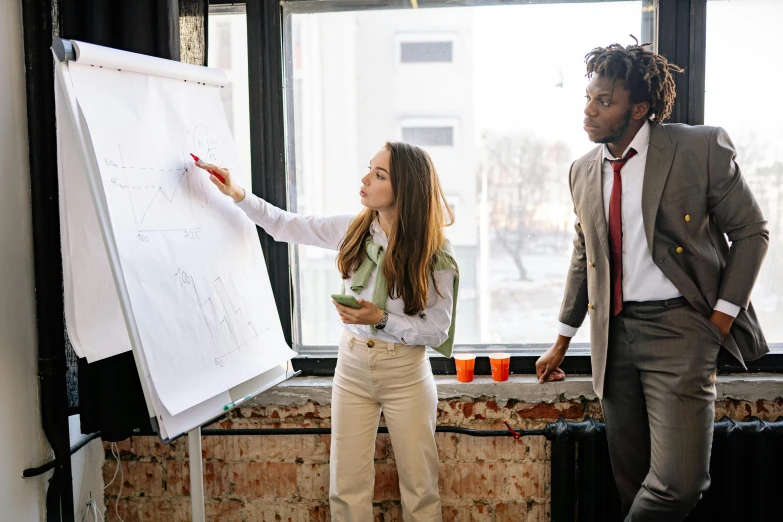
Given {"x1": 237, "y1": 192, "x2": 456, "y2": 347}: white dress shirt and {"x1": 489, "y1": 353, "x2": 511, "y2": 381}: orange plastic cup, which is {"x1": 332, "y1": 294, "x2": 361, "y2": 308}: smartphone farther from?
{"x1": 489, "y1": 353, "x2": 511, "y2": 381}: orange plastic cup

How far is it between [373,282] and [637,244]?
80 centimetres

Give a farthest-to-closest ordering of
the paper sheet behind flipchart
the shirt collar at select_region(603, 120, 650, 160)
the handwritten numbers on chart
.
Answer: the shirt collar at select_region(603, 120, 650, 160) → the handwritten numbers on chart → the paper sheet behind flipchart

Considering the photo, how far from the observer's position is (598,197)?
2.05 meters

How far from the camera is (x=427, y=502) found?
2102mm

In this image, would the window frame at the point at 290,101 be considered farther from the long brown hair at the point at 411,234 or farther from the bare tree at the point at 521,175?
the long brown hair at the point at 411,234

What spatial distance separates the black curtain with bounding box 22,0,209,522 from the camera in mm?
1985

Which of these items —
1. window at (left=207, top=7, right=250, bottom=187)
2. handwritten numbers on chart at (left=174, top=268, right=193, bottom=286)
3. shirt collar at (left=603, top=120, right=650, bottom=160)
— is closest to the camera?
handwritten numbers on chart at (left=174, top=268, right=193, bottom=286)

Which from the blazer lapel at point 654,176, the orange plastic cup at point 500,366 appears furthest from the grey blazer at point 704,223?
the orange plastic cup at point 500,366

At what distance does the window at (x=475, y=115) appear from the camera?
2463mm

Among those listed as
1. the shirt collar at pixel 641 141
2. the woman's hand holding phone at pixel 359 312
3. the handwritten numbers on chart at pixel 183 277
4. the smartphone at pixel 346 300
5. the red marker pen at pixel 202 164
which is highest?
the shirt collar at pixel 641 141

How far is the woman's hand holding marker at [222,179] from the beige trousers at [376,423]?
0.55 metres

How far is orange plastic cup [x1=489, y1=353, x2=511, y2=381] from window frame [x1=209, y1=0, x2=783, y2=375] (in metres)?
0.12

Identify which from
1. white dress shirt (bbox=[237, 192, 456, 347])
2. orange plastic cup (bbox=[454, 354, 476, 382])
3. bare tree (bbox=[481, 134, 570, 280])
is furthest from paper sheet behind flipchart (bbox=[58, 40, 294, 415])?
bare tree (bbox=[481, 134, 570, 280])

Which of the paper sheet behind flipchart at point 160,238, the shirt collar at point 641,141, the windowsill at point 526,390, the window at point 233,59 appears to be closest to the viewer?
the paper sheet behind flipchart at point 160,238
